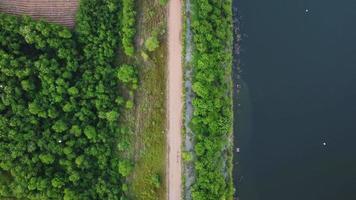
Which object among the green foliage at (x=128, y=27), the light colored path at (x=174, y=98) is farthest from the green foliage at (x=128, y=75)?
the light colored path at (x=174, y=98)

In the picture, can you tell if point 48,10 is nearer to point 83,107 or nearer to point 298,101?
point 83,107

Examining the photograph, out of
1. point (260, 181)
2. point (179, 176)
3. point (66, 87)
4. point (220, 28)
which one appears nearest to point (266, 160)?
point (260, 181)

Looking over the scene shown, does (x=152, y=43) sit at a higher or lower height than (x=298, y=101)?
higher

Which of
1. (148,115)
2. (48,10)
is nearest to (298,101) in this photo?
(148,115)

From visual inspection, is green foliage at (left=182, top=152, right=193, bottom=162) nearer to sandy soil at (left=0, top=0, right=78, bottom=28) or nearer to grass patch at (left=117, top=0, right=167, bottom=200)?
grass patch at (left=117, top=0, right=167, bottom=200)

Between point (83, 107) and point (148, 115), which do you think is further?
point (148, 115)

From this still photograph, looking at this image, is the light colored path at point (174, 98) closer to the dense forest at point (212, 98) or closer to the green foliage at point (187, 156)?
the green foliage at point (187, 156)
